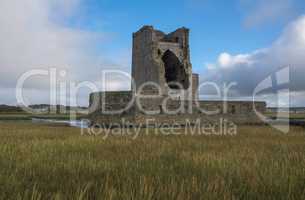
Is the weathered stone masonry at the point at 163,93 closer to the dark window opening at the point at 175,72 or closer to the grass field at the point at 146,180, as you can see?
the dark window opening at the point at 175,72

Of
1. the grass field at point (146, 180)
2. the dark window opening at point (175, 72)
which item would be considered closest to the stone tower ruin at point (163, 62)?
the dark window opening at point (175, 72)

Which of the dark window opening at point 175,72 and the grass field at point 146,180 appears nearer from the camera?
the grass field at point 146,180

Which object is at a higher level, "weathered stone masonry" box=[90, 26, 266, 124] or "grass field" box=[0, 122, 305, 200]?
"weathered stone masonry" box=[90, 26, 266, 124]

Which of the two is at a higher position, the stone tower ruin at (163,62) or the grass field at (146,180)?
the stone tower ruin at (163,62)

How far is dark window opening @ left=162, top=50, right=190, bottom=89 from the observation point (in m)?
24.0

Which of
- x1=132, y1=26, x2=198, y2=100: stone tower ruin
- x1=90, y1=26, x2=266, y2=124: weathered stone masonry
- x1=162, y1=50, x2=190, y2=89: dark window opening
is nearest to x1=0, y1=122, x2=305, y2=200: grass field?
x1=90, y1=26, x2=266, y2=124: weathered stone masonry

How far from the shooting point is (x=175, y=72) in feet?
83.1

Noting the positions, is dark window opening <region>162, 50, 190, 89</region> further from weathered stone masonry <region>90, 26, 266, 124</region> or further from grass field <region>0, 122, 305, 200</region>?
grass field <region>0, 122, 305, 200</region>

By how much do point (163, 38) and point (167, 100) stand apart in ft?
32.0

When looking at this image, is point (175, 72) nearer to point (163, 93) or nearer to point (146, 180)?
point (163, 93)

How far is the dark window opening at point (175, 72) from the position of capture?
2404cm

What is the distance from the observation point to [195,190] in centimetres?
276

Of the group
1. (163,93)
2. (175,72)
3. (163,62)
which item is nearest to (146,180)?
(163,93)

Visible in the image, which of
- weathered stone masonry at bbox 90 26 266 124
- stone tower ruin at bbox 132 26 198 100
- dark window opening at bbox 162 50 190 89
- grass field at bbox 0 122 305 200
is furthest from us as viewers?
dark window opening at bbox 162 50 190 89
